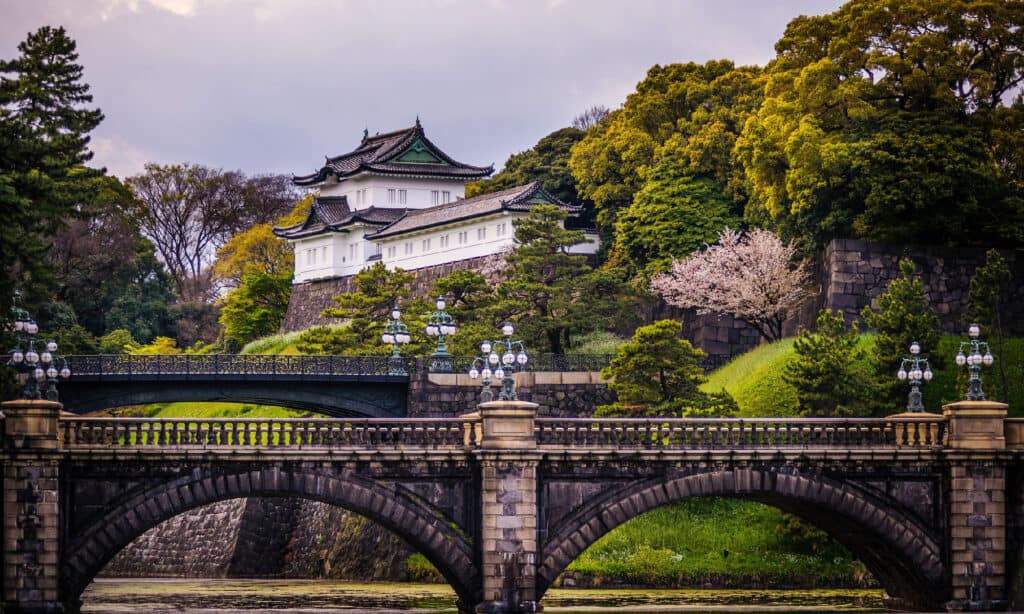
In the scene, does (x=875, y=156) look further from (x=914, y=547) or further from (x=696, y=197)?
(x=914, y=547)

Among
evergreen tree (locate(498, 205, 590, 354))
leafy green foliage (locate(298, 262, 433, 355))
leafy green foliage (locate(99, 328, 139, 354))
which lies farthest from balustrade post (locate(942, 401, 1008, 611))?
leafy green foliage (locate(99, 328, 139, 354))

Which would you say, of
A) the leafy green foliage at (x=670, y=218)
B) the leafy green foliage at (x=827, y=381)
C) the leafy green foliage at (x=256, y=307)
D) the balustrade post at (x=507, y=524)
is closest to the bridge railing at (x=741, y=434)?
the balustrade post at (x=507, y=524)

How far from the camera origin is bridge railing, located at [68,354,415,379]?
221 feet

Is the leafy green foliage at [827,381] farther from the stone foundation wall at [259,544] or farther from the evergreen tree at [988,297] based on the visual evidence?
the stone foundation wall at [259,544]

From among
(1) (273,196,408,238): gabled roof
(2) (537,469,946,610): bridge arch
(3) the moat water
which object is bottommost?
(3) the moat water

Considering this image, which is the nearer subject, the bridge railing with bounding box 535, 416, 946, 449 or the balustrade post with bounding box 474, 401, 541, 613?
the balustrade post with bounding box 474, 401, 541, 613

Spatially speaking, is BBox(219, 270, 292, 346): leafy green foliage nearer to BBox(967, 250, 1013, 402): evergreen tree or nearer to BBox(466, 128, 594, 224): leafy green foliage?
BBox(466, 128, 594, 224): leafy green foliage

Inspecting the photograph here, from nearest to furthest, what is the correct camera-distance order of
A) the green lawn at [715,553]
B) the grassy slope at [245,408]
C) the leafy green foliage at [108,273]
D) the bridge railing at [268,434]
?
the bridge railing at [268,434] → the green lawn at [715,553] → the grassy slope at [245,408] → the leafy green foliage at [108,273]

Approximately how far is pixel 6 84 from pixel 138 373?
→ 12081 millimetres

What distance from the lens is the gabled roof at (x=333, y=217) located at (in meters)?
106

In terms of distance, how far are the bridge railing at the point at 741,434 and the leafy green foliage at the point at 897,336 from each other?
10.7 metres

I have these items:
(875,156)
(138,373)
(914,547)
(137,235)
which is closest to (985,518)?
(914,547)

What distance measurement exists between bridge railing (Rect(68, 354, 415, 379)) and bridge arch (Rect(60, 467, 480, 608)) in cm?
1949

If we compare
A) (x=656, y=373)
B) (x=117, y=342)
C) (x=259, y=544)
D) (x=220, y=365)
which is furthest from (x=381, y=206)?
(x=656, y=373)
